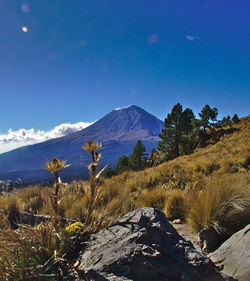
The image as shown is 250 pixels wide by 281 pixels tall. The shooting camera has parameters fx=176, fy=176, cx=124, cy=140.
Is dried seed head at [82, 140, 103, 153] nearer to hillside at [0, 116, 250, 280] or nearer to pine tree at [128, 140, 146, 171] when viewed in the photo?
hillside at [0, 116, 250, 280]

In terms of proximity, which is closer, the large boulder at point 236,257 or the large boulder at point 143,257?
the large boulder at point 143,257

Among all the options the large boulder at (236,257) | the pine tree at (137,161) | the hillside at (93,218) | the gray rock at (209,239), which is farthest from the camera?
the pine tree at (137,161)

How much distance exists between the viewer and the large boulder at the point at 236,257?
166 centimetres

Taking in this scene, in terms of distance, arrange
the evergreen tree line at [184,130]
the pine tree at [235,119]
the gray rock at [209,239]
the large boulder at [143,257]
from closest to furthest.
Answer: the large boulder at [143,257] → the gray rock at [209,239] → the evergreen tree line at [184,130] → the pine tree at [235,119]

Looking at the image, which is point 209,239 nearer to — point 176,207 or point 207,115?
point 176,207

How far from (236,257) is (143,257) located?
1.12 meters

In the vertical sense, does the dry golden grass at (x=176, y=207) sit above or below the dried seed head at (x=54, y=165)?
below

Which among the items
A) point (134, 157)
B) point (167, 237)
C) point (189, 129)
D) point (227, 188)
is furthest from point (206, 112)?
point (167, 237)

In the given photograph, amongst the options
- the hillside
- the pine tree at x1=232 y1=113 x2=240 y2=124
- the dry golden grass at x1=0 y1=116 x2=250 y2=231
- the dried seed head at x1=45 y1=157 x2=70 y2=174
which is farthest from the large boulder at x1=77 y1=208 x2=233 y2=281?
the pine tree at x1=232 y1=113 x2=240 y2=124

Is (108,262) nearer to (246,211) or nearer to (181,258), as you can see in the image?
(181,258)

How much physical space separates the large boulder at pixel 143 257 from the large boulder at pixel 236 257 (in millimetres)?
319

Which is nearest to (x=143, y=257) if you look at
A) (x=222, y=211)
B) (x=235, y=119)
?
(x=222, y=211)

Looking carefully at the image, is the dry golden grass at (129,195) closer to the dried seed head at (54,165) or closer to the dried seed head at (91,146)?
the dried seed head at (54,165)

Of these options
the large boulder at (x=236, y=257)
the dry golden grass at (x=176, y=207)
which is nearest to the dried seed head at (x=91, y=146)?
the large boulder at (x=236, y=257)
